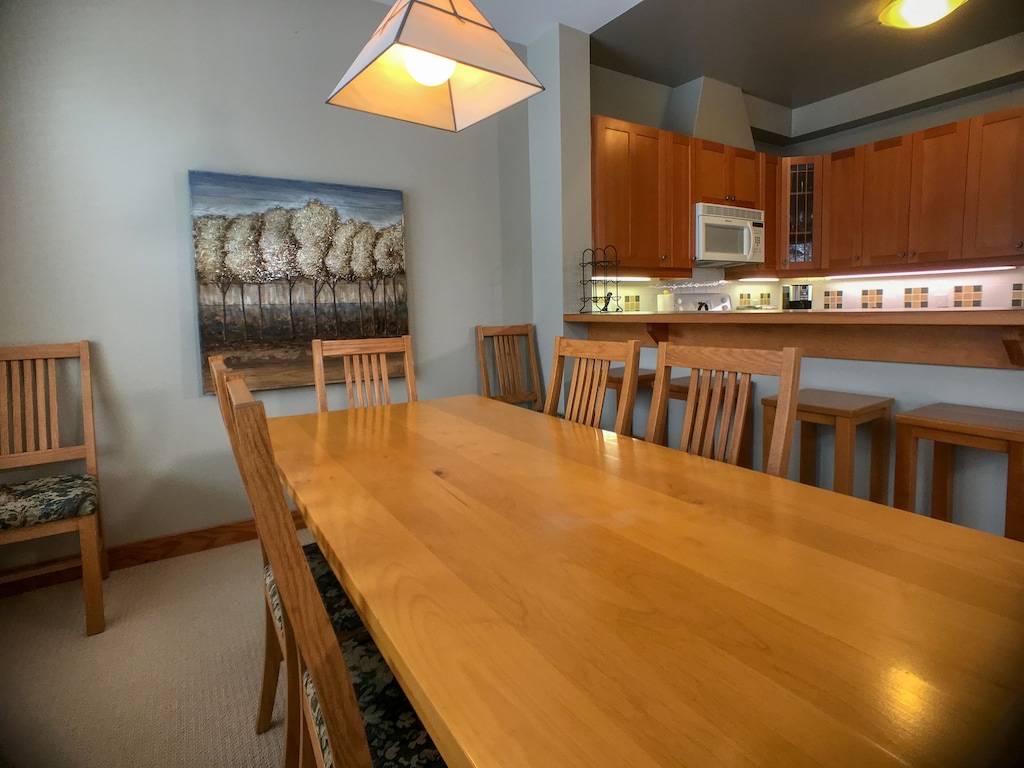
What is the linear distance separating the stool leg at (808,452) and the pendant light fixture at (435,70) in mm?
1678

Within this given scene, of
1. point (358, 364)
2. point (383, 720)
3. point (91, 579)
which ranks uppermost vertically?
point (358, 364)

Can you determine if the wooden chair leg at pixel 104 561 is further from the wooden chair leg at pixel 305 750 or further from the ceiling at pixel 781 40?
the ceiling at pixel 781 40

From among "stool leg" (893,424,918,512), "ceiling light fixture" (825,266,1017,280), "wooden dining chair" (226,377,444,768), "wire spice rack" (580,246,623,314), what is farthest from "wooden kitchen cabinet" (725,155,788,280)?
"wooden dining chair" (226,377,444,768)

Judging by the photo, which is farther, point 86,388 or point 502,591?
point 86,388

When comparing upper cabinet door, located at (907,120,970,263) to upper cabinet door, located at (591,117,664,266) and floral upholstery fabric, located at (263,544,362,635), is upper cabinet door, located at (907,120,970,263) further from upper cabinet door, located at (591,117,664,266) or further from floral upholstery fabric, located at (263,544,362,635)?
floral upholstery fabric, located at (263,544,362,635)

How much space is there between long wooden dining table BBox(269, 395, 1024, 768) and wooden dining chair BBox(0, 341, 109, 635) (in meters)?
1.40

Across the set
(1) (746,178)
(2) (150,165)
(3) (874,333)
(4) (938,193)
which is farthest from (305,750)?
(4) (938,193)

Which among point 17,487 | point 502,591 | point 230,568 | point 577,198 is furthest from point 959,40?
point 17,487

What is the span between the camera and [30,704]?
1.67 meters

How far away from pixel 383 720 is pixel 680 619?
0.53 m

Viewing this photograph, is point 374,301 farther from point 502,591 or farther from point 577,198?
A: point 502,591

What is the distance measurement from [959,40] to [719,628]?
4801 millimetres

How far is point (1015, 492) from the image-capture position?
1.57 meters

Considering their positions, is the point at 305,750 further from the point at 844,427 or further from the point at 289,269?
the point at 289,269
